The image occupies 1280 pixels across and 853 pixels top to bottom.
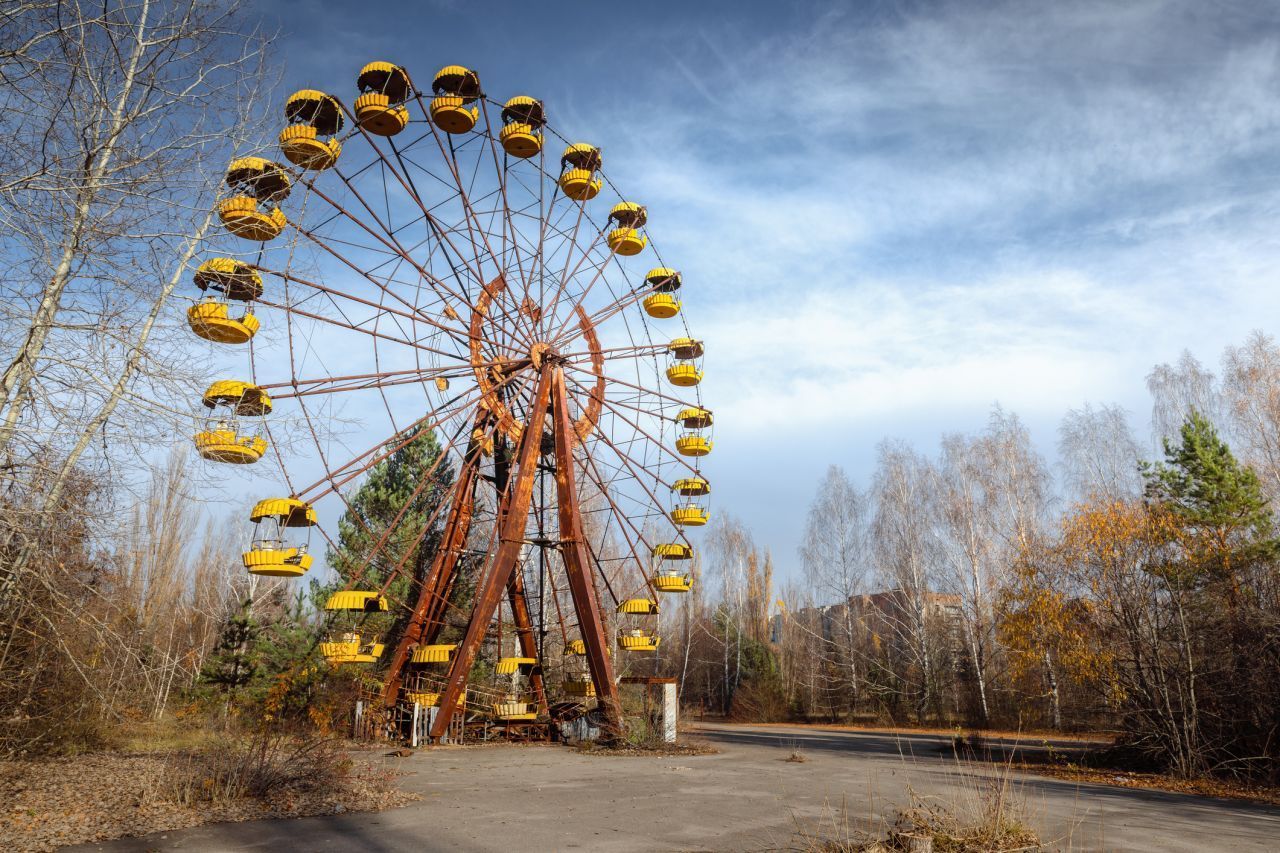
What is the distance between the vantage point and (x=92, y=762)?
11094 millimetres

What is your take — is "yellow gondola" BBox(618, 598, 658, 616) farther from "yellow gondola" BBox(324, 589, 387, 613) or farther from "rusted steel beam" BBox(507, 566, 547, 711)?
"yellow gondola" BBox(324, 589, 387, 613)

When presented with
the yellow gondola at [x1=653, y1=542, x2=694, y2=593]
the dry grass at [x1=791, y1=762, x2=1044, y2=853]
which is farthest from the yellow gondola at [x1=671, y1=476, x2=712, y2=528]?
the dry grass at [x1=791, y1=762, x2=1044, y2=853]

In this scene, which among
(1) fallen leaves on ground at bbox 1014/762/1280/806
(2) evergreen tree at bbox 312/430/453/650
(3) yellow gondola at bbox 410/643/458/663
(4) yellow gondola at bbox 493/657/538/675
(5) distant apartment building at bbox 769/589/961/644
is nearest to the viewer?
(1) fallen leaves on ground at bbox 1014/762/1280/806

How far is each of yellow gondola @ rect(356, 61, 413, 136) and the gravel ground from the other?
13.2 metres

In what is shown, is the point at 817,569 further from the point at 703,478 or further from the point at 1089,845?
the point at 1089,845

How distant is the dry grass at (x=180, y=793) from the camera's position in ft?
23.8

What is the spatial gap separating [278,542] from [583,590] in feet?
20.6

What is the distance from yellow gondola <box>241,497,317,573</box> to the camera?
13945 millimetres

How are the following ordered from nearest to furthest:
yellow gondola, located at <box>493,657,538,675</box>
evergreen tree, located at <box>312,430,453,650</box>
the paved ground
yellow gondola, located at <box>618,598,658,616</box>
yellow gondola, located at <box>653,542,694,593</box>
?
the paved ground, yellow gondola, located at <box>493,657,538,675</box>, yellow gondola, located at <box>618,598,658,616</box>, yellow gondola, located at <box>653,542,694,593</box>, evergreen tree, located at <box>312,430,453,650</box>

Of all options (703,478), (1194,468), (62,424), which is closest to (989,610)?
(1194,468)

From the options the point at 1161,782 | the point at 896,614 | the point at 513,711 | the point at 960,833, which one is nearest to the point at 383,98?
the point at 513,711

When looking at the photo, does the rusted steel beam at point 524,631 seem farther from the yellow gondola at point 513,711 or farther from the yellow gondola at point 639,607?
the yellow gondola at point 639,607

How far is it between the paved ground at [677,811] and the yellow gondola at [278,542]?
4427 mm

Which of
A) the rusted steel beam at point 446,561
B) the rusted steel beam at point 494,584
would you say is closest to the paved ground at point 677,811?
the rusted steel beam at point 494,584
